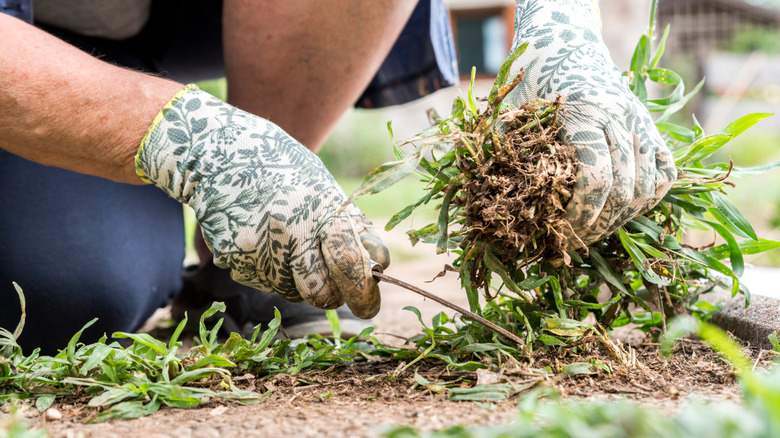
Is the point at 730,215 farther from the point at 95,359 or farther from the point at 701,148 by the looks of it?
the point at 95,359

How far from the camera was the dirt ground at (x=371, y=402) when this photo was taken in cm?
72

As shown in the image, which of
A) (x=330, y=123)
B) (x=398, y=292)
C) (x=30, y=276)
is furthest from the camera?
(x=398, y=292)

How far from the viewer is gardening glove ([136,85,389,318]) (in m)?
0.98

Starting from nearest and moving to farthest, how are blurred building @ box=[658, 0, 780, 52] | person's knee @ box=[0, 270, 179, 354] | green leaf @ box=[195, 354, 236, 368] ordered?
green leaf @ box=[195, 354, 236, 368], person's knee @ box=[0, 270, 179, 354], blurred building @ box=[658, 0, 780, 52]

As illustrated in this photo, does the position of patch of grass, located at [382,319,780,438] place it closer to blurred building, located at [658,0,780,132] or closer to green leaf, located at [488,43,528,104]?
green leaf, located at [488,43,528,104]

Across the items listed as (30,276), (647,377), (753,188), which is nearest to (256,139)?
(647,377)

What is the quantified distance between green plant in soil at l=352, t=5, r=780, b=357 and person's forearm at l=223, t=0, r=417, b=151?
2.44 ft

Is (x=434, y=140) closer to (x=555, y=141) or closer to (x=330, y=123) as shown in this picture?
(x=555, y=141)

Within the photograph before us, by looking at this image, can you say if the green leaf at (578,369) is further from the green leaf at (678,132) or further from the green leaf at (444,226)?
the green leaf at (678,132)

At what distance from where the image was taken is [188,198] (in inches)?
42.0

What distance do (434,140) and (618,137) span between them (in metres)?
0.27

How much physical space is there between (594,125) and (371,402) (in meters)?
0.50

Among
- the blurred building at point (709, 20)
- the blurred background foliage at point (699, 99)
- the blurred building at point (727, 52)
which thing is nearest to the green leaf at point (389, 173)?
the blurred background foliage at point (699, 99)

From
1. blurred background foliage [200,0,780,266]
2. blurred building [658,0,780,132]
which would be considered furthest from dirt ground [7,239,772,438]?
blurred building [658,0,780,132]
